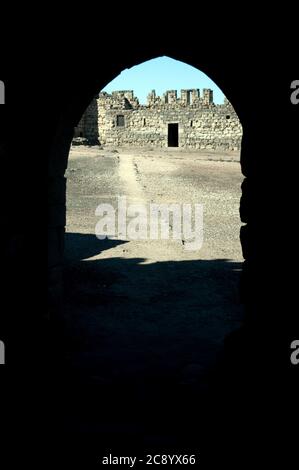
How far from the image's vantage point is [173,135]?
115 ft

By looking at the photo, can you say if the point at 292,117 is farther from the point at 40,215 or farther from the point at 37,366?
the point at 37,366

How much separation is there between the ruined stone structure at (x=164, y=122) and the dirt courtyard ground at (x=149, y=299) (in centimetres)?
1952

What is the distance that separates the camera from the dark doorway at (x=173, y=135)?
114 ft

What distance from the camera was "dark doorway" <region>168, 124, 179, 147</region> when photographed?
34.6 meters

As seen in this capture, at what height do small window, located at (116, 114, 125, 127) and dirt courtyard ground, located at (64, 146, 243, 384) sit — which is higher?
small window, located at (116, 114, 125, 127)

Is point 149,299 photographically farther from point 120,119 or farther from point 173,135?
point 120,119

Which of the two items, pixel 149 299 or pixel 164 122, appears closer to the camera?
pixel 149 299

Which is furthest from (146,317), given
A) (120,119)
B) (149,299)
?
(120,119)

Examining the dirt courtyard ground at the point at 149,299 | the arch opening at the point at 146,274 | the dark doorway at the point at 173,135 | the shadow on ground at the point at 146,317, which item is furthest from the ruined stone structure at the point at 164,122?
the shadow on ground at the point at 146,317

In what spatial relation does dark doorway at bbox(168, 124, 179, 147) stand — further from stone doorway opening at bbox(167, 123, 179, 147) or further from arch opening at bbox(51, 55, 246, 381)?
arch opening at bbox(51, 55, 246, 381)

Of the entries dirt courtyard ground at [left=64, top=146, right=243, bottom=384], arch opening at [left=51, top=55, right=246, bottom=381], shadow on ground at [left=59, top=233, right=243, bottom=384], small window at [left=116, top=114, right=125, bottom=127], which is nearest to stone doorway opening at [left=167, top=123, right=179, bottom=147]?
small window at [left=116, top=114, right=125, bottom=127]

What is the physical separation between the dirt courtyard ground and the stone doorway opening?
68.9 feet

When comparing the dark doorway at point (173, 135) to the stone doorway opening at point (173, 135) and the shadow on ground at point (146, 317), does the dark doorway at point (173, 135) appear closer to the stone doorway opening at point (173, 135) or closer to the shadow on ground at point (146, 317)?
the stone doorway opening at point (173, 135)

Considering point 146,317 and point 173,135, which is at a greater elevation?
point 173,135
